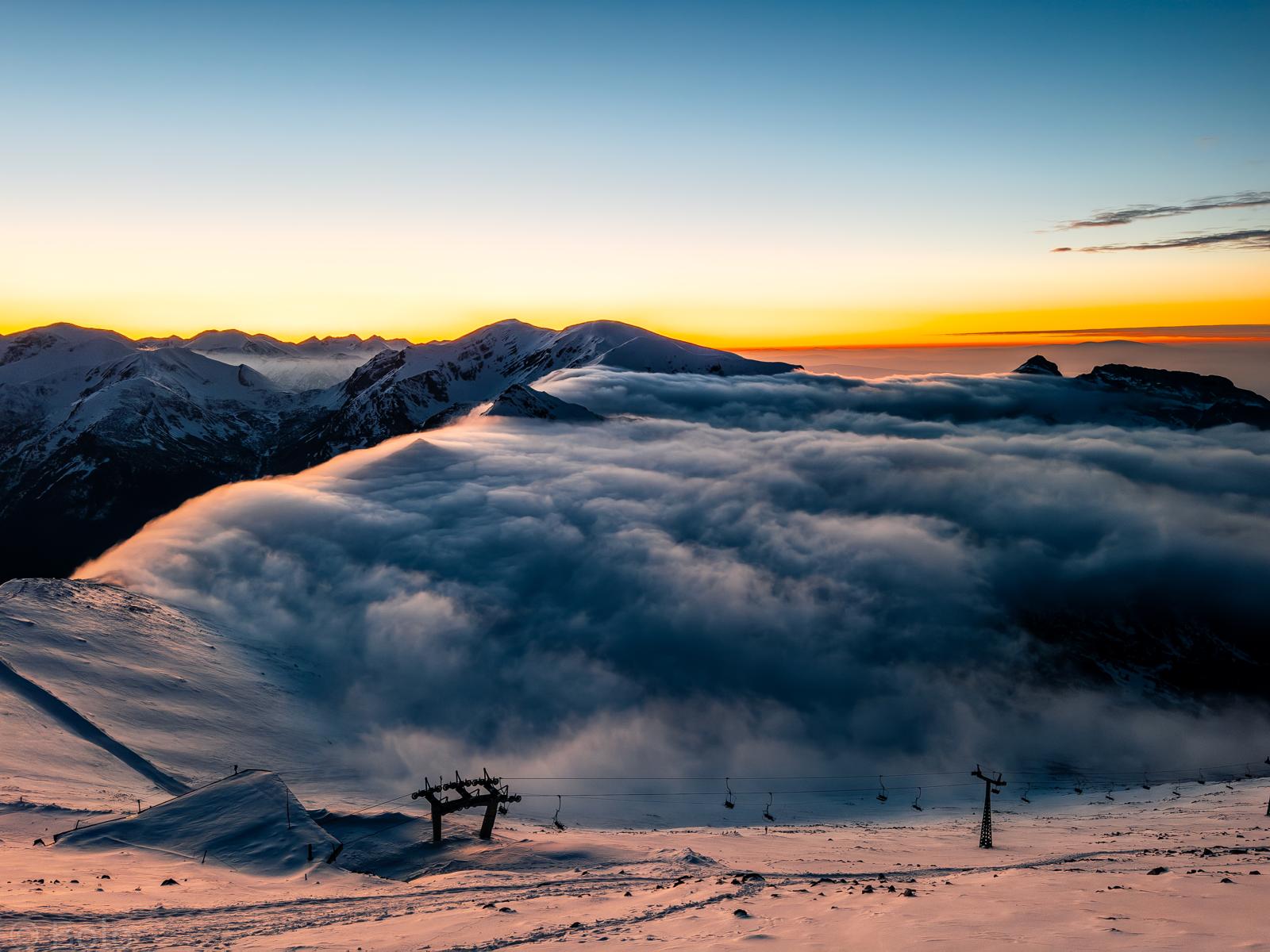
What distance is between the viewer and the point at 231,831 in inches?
1260

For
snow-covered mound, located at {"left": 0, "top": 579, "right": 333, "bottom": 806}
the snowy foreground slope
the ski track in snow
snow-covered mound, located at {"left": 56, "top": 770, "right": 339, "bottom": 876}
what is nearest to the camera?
the snowy foreground slope

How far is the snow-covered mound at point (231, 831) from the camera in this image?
3045 cm

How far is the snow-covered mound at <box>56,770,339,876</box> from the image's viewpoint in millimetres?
30453

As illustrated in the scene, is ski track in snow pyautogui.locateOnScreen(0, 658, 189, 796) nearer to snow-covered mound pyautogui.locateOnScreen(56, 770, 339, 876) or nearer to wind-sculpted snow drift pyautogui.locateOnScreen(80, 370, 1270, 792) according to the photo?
snow-covered mound pyautogui.locateOnScreen(56, 770, 339, 876)

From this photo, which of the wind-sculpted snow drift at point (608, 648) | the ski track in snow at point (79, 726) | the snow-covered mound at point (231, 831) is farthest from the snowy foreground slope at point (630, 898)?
the wind-sculpted snow drift at point (608, 648)

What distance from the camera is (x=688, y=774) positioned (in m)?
104

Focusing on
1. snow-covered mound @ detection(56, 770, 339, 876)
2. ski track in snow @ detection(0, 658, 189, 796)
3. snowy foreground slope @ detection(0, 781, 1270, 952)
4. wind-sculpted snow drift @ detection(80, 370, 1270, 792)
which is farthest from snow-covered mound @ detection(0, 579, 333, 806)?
snowy foreground slope @ detection(0, 781, 1270, 952)

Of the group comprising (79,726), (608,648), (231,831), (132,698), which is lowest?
(608,648)

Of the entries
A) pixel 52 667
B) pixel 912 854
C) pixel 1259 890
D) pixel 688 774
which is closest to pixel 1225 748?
pixel 688 774

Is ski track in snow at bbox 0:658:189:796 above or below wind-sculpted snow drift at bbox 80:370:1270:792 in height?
above

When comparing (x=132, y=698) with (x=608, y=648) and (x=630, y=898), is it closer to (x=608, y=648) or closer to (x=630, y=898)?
(x=630, y=898)

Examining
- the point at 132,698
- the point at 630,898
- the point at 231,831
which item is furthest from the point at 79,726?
the point at 630,898

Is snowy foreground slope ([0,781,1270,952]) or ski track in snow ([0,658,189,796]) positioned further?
ski track in snow ([0,658,189,796])

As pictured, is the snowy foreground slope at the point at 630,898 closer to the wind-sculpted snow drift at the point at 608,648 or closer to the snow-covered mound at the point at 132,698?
the snow-covered mound at the point at 132,698
